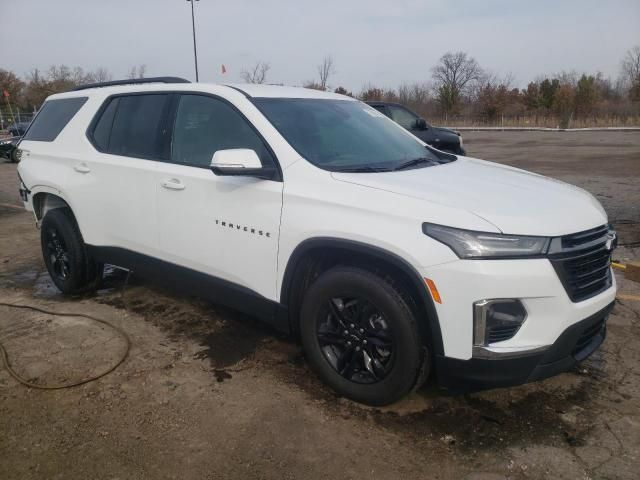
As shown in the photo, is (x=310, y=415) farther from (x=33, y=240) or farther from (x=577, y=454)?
(x=33, y=240)

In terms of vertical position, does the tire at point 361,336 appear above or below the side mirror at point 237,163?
below

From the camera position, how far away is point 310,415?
2865 mm

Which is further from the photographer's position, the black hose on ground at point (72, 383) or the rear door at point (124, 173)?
the rear door at point (124, 173)

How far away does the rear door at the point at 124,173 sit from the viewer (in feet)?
12.5

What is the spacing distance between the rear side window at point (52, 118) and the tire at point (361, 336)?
3026 mm

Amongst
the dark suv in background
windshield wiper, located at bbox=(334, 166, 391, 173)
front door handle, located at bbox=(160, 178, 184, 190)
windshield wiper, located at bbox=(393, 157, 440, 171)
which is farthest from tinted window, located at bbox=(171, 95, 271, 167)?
the dark suv in background

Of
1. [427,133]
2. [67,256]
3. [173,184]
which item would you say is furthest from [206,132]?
[427,133]

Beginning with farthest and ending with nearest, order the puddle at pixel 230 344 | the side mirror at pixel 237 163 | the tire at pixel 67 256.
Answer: the tire at pixel 67 256
the puddle at pixel 230 344
the side mirror at pixel 237 163

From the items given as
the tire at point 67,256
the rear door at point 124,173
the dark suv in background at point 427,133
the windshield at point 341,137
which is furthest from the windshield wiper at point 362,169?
the dark suv in background at point 427,133

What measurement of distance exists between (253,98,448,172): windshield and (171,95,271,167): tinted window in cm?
18

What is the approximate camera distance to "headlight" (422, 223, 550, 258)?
2381 mm

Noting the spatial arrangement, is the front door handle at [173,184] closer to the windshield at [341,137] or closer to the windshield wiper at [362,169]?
the windshield at [341,137]

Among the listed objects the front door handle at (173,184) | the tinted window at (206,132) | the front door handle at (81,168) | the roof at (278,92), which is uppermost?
the roof at (278,92)

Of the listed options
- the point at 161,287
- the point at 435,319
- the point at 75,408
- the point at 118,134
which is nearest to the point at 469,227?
the point at 435,319
